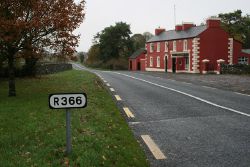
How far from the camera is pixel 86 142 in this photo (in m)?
7.50

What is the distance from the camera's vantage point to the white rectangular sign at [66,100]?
248 inches

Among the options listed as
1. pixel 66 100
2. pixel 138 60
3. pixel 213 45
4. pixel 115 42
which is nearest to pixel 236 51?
pixel 213 45

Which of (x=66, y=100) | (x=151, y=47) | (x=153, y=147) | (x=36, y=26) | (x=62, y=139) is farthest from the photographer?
(x=151, y=47)

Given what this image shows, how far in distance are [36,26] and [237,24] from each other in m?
70.7

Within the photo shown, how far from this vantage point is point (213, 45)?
5225 cm

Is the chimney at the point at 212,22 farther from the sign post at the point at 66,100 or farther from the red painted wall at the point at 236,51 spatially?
the sign post at the point at 66,100

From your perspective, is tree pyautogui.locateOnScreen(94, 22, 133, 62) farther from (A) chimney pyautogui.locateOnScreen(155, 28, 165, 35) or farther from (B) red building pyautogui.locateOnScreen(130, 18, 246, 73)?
(B) red building pyautogui.locateOnScreen(130, 18, 246, 73)

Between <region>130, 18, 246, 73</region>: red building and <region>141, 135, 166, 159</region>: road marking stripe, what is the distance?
126 feet

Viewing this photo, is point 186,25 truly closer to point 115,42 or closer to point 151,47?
point 151,47

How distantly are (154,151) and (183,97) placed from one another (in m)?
9.92

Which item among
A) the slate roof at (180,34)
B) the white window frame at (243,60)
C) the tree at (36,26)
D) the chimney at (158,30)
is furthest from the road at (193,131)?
the chimney at (158,30)

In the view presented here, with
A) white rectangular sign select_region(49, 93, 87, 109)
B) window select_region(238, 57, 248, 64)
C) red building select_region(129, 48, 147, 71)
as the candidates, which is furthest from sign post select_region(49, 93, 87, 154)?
red building select_region(129, 48, 147, 71)

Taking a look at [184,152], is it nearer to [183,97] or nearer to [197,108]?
[197,108]

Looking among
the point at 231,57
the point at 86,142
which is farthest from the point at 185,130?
the point at 231,57
